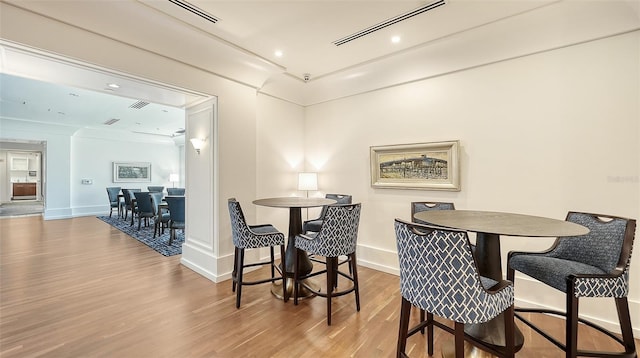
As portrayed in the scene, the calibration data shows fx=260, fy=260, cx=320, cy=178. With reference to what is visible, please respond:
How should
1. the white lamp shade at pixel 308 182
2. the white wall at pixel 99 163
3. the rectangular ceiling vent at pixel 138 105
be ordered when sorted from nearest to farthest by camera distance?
the white lamp shade at pixel 308 182 < the rectangular ceiling vent at pixel 138 105 < the white wall at pixel 99 163

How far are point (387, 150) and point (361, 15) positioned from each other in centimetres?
172

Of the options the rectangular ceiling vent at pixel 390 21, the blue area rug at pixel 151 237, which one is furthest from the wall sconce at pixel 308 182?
the blue area rug at pixel 151 237

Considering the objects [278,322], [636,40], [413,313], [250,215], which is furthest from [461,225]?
[250,215]

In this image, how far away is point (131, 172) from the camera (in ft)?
31.5

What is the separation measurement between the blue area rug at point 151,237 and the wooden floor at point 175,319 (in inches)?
32.0

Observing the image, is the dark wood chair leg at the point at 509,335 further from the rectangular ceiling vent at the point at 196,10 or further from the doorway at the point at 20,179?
the doorway at the point at 20,179

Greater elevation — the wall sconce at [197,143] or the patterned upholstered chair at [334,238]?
the wall sconce at [197,143]

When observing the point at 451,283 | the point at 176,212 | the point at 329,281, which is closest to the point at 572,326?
the point at 451,283

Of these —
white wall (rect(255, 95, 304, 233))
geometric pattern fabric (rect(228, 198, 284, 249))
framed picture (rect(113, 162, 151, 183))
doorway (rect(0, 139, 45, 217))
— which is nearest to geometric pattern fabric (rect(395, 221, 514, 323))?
geometric pattern fabric (rect(228, 198, 284, 249))

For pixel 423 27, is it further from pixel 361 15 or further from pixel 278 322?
pixel 278 322

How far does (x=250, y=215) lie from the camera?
142 inches

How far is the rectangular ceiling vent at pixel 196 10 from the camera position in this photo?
2.25 m

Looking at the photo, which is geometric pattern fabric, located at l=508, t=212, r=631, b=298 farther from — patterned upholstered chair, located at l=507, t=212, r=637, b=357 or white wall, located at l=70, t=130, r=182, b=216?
white wall, located at l=70, t=130, r=182, b=216

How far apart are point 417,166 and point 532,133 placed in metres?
1.19
